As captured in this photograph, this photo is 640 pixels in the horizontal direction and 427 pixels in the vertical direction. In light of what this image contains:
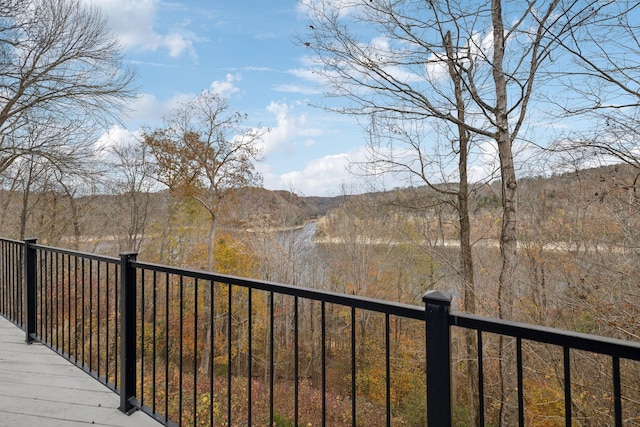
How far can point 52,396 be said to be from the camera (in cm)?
238

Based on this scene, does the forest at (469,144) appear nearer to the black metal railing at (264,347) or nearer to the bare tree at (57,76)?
the bare tree at (57,76)

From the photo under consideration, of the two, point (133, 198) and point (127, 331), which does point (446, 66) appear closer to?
point (127, 331)

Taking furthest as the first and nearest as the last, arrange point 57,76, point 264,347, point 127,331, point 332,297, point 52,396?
point 264,347
point 57,76
point 52,396
point 127,331
point 332,297

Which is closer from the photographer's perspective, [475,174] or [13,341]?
[13,341]

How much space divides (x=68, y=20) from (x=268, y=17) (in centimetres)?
526

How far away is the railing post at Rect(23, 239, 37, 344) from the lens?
11.2 feet

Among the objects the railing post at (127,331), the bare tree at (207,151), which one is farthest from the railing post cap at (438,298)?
the bare tree at (207,151)

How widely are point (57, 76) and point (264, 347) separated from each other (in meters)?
12.6

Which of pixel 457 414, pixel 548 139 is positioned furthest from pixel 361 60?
pixel 457 414

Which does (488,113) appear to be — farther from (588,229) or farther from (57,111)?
(57,111)

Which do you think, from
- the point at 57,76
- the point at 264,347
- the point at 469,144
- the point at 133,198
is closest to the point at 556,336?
the point at 469,144

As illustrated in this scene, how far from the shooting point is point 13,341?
3.42 metres

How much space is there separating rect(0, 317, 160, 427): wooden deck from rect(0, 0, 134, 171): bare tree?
821 cm

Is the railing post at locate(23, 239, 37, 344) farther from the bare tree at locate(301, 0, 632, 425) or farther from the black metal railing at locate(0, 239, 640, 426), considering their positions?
the bare tree at locate(301, 0, 632, 425)
